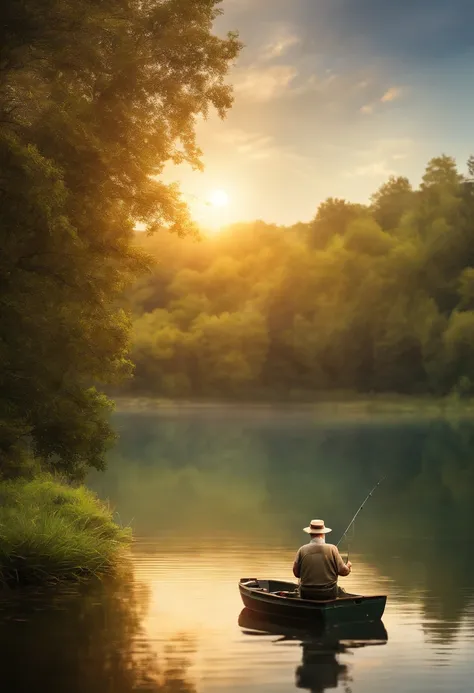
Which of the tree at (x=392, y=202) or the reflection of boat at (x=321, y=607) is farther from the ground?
the tree at (x=392, y=202)

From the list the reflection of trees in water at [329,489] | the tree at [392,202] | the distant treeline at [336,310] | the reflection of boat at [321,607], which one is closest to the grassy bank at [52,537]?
the reflection of boat at [321,607]

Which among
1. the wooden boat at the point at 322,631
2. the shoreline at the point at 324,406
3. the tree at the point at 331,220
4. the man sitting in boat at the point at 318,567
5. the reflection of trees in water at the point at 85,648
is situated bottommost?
the reflection of trees in water at the point at 85,648

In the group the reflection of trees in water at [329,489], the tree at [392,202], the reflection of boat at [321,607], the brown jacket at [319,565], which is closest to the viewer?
the reflection of boat at [321,607]

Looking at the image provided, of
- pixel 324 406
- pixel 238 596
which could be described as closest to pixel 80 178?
pixel 238 596

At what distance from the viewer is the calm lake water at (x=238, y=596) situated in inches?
478

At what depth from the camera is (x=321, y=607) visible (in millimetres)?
13805

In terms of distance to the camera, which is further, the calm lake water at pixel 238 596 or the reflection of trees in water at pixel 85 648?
the calm lake water at pixel 238 596

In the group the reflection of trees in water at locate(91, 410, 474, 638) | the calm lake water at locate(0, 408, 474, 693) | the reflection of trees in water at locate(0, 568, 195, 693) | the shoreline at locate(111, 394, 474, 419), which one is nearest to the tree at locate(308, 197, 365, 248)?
the shoreline at locate(111, 394, 474, 419)

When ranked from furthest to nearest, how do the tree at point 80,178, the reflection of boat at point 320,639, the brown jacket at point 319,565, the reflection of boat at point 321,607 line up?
1. the tree at point 80,178
2. the brown jacket at point 319,565
3. the reflection of boat at point 321,607
4. the reflection of boat at point 320,639

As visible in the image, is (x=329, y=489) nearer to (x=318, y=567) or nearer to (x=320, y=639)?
(x=318, y=567)

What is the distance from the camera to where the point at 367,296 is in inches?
4099

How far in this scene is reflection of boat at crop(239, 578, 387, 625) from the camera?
45.4 feet

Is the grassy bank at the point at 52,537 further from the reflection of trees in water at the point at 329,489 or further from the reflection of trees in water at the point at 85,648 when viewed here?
the reflection of trees in water at the point at 329,489

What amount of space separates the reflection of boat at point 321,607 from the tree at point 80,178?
3874mm
